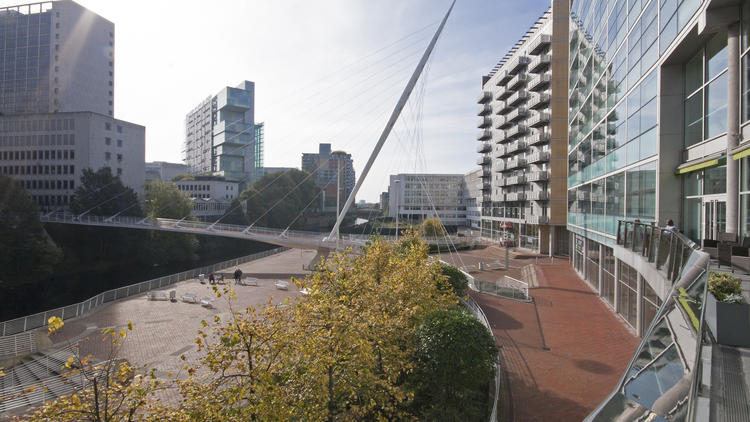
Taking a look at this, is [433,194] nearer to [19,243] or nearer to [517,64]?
[517,64]

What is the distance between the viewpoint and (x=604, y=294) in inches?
843

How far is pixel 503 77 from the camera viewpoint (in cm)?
5366

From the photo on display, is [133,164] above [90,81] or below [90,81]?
below

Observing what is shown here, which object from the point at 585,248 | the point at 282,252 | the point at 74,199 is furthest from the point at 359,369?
the point at 74,199

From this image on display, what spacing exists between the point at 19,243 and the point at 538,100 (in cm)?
5619

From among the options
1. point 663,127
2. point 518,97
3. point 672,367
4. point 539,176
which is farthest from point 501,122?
point 672,367

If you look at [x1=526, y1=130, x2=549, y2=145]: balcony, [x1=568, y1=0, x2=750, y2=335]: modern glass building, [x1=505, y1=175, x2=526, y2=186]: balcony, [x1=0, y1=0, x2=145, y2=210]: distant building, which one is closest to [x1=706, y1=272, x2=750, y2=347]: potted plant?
[x1=568, y1=0, x2=750, y2=335]: modern glass building

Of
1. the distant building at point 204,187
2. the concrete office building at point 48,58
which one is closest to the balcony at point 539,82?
the distant building at point 204,187

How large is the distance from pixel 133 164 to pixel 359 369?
69975 millimetres

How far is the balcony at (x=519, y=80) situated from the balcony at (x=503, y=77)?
2128 millimetres

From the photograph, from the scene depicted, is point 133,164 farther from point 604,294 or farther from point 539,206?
point 604,294

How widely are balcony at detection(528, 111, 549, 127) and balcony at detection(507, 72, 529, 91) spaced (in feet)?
22.9

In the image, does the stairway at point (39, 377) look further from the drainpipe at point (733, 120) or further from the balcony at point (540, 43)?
the balcony at point (540, 43)

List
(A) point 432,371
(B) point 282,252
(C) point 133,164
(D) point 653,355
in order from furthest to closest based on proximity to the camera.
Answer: (C) point 133,164
(B) point 282,252
(A) point 432,371
(D) point 653,355
